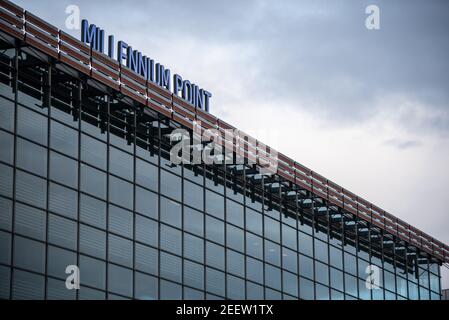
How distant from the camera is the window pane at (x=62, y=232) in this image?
187 feet

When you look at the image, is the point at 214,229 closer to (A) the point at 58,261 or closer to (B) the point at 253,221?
(B) the point at 253,221

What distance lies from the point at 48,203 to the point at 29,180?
165cm

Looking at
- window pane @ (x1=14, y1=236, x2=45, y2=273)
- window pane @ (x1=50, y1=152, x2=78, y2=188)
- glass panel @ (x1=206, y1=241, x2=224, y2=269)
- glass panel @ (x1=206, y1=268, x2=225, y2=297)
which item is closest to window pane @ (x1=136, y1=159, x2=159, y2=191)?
window pane @ (x1=50, y1=152, x2=78, y2=188)

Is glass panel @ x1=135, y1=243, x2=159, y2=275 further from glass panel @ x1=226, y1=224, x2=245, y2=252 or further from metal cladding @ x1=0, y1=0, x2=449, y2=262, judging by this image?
glass panel @ x1=226, y1=224, x2=245, y2=252

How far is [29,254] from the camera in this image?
5541 centimetres

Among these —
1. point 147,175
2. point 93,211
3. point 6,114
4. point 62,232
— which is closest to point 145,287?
point 93,211

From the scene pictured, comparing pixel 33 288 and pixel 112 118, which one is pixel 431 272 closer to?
pixel 112 118

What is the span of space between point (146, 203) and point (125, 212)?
234 cm

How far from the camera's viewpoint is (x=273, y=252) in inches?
3076

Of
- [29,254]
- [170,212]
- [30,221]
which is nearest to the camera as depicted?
[29,254]

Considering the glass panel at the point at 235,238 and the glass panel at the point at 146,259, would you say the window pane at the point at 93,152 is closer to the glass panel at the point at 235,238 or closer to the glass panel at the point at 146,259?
the glass panel at the point at 146,259

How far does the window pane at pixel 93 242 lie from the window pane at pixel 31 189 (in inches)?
131

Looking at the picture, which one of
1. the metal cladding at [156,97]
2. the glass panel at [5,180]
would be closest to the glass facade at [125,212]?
the glass panel at [5,180]
